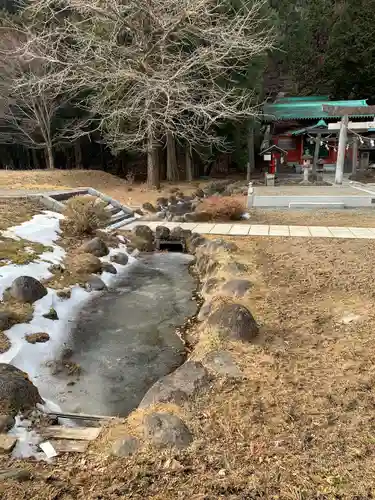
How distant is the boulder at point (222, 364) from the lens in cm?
361

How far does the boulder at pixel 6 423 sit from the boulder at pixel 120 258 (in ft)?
17.3

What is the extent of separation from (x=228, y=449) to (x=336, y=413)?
0.89 m

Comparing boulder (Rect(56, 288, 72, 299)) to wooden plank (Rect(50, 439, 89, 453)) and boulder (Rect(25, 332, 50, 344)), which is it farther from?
wooden plank (Rect(50, 439, 89, 453))

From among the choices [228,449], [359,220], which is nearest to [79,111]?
[359,220]

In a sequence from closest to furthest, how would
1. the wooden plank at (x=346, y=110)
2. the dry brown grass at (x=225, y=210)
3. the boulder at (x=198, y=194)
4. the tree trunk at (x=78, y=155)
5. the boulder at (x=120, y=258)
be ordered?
the boulder at (x=120, y=258), the dry brown grass at (x=225, y=210), the wooden plank at (x=346, y=110), the boulder at (x=198, y=194), the tree trunk at (x=78, y=155)

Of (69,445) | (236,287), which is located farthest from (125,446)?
(236,287)

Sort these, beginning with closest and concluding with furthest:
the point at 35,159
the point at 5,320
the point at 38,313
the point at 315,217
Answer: the point at 5,320 < the point at 38,313 < the point at 315,217 < the point at 35,159

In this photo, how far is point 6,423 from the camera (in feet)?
9.97

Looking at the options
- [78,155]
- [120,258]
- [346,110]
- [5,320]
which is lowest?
[120,258]

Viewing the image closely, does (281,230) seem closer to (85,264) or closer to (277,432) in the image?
(85,264)

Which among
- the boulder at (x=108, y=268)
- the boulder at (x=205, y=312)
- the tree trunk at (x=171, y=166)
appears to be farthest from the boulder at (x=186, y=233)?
the tree trunk at (x=171, y=166)

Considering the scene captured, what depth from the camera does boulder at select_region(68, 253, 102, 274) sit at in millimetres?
7238

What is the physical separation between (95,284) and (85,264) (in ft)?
1.88

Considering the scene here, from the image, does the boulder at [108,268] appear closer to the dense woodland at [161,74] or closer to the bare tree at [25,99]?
the dense woodland at [161,74]
